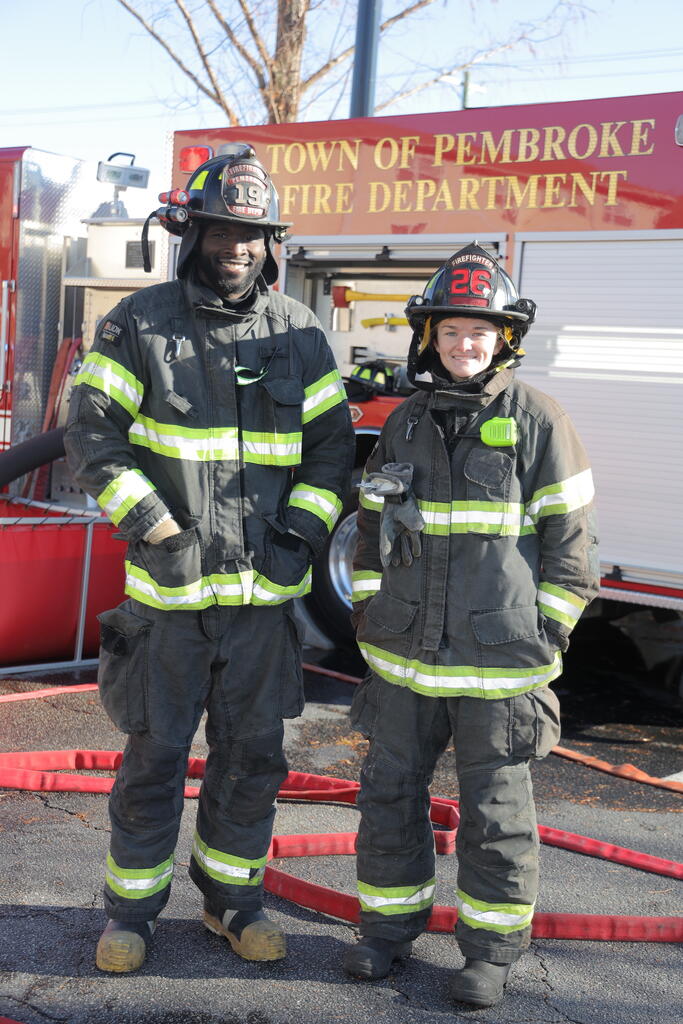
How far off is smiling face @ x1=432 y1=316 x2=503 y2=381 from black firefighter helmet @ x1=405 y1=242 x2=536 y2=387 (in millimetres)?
25

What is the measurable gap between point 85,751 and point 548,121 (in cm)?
383

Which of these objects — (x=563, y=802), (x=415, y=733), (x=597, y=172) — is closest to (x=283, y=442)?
(x=415, y=733)

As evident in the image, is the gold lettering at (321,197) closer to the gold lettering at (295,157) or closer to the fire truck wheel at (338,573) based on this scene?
the gold lettering at (295,157)

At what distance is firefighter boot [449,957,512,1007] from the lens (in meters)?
2.88

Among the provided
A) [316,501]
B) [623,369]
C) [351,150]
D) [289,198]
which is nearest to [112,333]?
[316,501]

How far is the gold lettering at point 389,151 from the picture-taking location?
6.36m

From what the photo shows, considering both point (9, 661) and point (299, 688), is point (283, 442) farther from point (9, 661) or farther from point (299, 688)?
point (9, 661)

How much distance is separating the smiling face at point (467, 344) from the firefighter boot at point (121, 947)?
67.7 inches

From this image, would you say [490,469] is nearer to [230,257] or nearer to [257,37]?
[230,257]

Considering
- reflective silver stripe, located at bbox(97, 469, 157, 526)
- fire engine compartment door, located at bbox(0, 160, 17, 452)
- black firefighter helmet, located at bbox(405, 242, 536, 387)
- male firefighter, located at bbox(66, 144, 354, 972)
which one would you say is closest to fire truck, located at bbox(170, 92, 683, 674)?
fire engine compartment door, located at bbox(0, 160, 17, 452)

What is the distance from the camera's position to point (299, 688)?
125 inches

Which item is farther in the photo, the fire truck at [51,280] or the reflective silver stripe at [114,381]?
the fire truck at [51,280]

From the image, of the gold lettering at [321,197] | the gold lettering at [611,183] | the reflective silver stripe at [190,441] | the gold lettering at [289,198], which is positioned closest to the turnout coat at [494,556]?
the reflective silver stripe at [190,441]

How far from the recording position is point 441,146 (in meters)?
6.18
